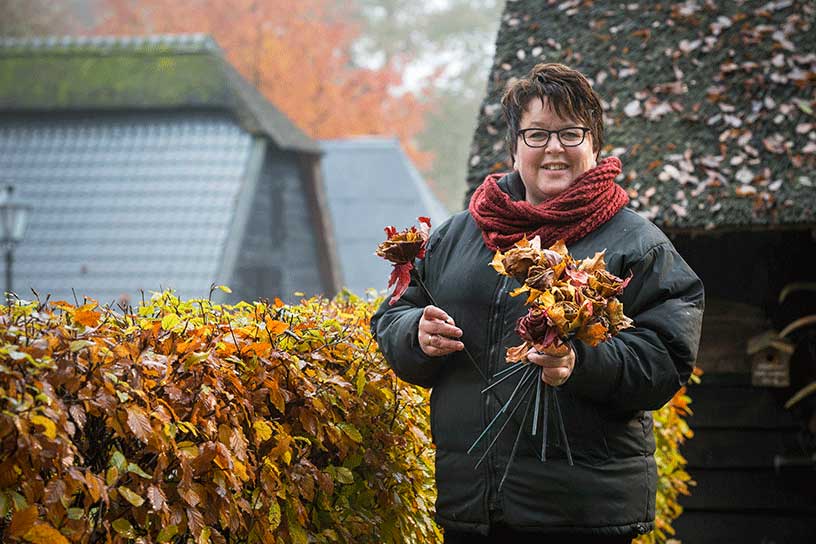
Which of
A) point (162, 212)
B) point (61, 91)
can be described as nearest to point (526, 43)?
point (162, 212)

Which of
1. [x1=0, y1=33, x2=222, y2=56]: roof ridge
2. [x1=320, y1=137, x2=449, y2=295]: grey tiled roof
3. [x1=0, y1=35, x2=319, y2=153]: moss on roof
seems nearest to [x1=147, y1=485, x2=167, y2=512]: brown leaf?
[x1=0, y1=35, x2=319, y2=153]: moss on roof

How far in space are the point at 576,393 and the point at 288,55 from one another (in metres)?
26.4

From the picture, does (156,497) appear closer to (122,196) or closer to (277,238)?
(277,238)

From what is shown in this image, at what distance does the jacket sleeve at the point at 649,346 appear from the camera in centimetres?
261

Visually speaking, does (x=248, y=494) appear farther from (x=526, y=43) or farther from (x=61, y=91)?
(x=61, y=91)

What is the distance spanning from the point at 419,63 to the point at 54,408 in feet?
146

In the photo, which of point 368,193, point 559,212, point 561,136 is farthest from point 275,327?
point 368,193

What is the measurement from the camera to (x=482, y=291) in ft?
9.39

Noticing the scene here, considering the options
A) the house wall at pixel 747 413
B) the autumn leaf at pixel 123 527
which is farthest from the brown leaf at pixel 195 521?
the house wall at pixel 747 413

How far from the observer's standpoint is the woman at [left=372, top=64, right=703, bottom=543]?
2662 mm

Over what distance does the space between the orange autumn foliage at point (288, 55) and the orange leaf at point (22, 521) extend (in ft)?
81.5

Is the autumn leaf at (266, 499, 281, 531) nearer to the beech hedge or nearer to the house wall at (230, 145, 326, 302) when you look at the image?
the beech hedge

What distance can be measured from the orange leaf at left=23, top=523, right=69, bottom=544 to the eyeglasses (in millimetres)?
1517

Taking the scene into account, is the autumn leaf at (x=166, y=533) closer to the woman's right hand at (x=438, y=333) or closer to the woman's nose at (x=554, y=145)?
the woman's right hand at (x=438, y=333)
